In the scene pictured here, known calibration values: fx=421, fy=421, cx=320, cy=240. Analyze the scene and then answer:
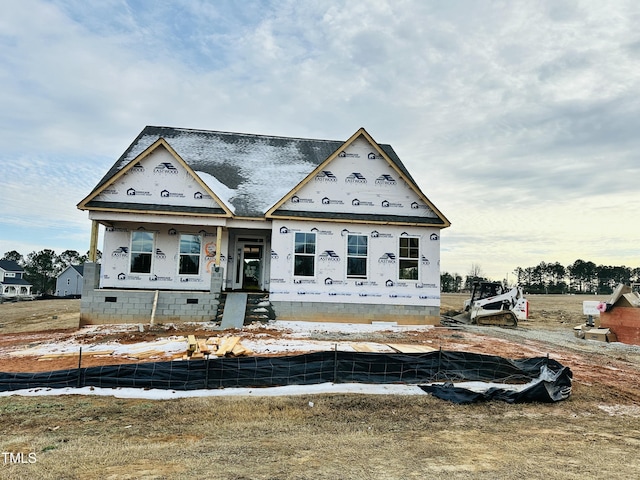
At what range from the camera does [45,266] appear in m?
84.0

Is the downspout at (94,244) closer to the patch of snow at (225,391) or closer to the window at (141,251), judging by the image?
the window at (141,251)

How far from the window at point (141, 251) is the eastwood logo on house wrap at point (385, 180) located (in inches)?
388

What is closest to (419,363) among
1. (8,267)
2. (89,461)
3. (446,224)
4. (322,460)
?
(322,460)

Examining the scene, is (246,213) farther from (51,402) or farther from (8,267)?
(8,267)

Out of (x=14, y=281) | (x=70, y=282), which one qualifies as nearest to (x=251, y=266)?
(x=70, y=282)

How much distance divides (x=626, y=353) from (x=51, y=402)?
1549 centimetres

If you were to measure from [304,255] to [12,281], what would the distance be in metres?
76.6

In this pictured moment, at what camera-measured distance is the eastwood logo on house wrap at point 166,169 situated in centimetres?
1695

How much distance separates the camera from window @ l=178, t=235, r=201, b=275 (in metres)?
17.7

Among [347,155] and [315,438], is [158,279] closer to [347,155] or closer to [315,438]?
[347,155]

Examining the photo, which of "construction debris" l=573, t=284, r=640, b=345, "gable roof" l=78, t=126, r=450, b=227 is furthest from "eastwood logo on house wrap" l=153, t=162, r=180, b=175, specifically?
"construction debris" l=573, t=284, r=640, b=345

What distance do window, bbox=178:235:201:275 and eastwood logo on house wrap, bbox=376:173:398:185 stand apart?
8.10 meters

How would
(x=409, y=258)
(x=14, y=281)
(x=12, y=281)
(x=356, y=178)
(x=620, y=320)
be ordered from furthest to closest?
(x=14, y=281) → (x=12, y=281) → (x=356, y=178) → (x=409, y=258) → (x=620, y=320)

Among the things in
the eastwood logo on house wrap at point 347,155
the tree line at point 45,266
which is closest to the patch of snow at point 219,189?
the eastwood logo on house wrap at point 347,155
